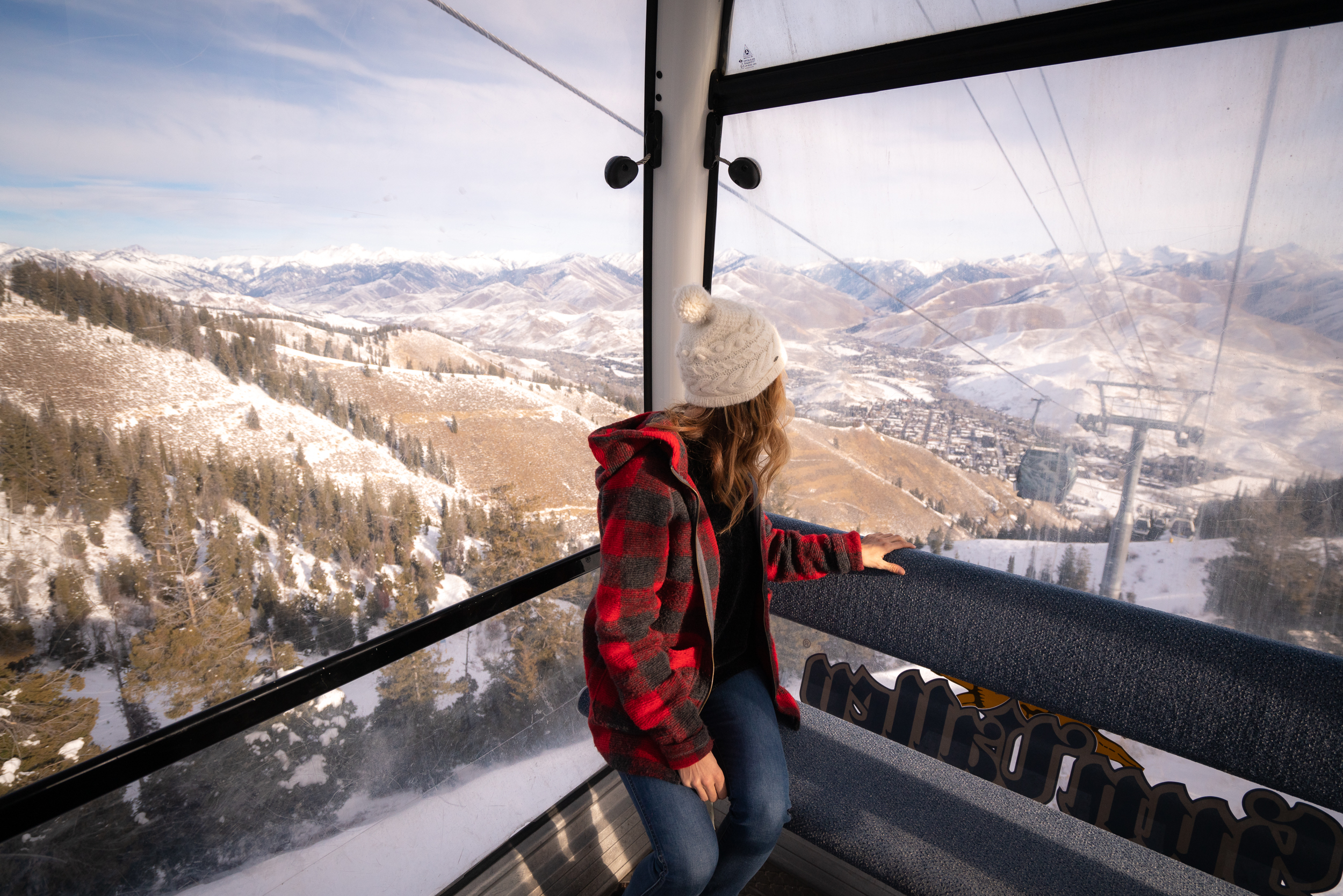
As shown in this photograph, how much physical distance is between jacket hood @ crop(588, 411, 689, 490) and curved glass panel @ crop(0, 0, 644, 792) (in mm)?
561

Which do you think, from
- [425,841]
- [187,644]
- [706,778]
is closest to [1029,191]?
[706,778]

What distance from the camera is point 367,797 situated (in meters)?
1.35

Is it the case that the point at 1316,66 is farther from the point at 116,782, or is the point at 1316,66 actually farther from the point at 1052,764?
the point at 116,782

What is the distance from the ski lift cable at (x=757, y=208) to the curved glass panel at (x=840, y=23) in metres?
0.40

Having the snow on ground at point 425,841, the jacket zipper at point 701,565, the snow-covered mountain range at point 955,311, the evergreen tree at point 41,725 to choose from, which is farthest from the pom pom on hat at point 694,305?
the snow on ground at point 425,841

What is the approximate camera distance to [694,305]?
3.92ft

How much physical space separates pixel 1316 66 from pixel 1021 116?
53 cm

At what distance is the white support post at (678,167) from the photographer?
1.78 metres

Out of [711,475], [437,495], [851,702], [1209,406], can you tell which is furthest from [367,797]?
[1209,406]

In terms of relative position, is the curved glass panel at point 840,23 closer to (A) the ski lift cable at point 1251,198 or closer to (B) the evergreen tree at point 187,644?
(A) the ski lift cable at point 1251,198

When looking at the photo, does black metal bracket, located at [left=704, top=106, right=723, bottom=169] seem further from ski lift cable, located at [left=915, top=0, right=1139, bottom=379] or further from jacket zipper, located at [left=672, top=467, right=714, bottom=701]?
jacket zipper, located at [left=672, top=467, right=714, bottom=701]

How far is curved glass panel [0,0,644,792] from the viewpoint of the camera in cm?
89

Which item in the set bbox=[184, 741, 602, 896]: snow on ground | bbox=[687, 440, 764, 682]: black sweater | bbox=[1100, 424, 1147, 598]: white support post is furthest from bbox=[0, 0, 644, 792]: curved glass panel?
bbox=[1100, 424, 1147, 598]: white support post

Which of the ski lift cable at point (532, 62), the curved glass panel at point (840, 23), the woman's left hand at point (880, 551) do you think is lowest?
the woman's left hand at point (880, 551)
